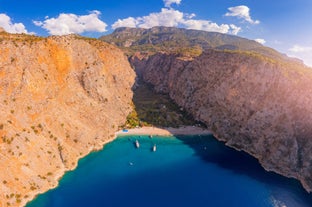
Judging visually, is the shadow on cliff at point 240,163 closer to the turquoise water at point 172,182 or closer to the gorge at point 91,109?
the turquoise water at point 172,182

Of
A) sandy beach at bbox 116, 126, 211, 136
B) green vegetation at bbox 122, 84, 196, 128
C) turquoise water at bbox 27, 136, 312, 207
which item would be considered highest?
green vegetation at bbox 122, 84, 196, 128

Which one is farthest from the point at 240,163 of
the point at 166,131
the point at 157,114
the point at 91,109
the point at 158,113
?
the point at 91,109

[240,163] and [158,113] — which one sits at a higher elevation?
[158,113]

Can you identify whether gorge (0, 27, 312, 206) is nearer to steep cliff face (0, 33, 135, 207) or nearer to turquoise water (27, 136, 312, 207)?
steep cliff face (0, 33, 135, 207)

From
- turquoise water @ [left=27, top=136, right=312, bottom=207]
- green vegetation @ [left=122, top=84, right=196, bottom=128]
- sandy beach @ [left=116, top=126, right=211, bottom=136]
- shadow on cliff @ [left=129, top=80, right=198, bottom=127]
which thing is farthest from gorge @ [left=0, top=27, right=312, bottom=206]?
shadow on cliff @ [left=129, top=80, right=198, bottom=127]

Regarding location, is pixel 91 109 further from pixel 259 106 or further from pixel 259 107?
pixel 259 106

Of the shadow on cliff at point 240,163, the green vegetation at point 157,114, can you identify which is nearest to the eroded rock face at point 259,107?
the shadow on cliff at point 240,163
